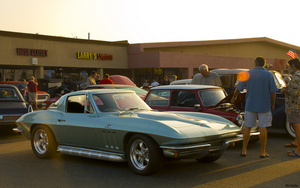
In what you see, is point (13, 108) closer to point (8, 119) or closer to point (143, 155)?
point (8, 119)

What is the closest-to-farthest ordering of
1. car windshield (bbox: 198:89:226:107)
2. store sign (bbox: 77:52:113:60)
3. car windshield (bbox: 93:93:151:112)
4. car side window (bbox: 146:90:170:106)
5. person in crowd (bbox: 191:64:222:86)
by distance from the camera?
car windshield (bbox: 93:93:151:112) < car windshield (bbox: 198:89:226:107) < car side window (bbox: 146:90:170:106) < person in crowd (bbox: 191:64:222:86) < store sign (bbox: 77:52:113:60)

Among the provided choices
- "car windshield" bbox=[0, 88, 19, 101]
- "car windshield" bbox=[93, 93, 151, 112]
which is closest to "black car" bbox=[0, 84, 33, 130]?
"car windshield" bbox=[0, 88, 19, 101]

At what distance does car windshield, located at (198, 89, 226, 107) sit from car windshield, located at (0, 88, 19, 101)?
6.02m

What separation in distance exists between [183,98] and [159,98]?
2.09ft

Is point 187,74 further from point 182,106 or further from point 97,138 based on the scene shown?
point 97,138

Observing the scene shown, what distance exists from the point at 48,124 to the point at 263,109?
13.4ft

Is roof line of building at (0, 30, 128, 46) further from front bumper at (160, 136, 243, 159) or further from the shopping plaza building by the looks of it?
front bumper at (160, 136, 243, 159)

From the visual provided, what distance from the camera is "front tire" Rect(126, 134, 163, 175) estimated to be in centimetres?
562

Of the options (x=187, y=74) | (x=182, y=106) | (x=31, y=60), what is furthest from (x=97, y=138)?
(x=187, y=74)

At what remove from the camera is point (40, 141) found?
769 centimetres

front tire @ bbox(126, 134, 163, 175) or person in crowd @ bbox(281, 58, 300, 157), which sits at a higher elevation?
person in crowd @ bbox(281, 58, 300, 157)

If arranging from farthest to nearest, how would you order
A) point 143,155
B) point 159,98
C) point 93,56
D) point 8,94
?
1. point 93,56
2. point 8,94
3. point 159,98
4. point 143,155

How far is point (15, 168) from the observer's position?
21.9ft

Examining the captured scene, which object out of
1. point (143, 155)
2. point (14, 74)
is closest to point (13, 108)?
point (143, 155)
